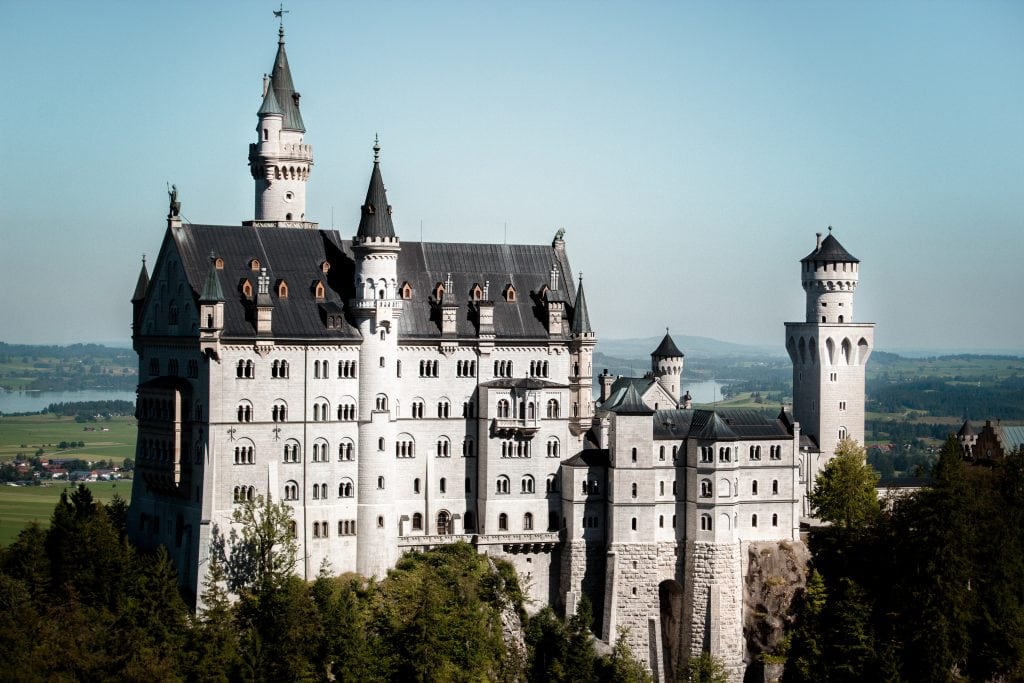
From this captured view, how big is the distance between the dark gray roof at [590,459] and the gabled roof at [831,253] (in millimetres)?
23370

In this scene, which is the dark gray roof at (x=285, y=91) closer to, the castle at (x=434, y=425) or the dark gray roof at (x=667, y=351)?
the castle at (x=434, y=425)

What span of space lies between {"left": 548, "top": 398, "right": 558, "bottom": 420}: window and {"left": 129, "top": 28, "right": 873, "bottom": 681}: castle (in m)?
0.16

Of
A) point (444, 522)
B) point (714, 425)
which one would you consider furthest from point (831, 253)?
point (444, 522)

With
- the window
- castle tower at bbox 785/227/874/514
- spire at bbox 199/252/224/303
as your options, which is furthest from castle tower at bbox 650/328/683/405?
spire at bbox 199/252/224/303

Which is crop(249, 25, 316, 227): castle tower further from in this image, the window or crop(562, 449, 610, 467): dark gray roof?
crop(562, 449, 610, 467): dark gray roof

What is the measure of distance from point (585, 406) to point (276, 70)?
3438 cm

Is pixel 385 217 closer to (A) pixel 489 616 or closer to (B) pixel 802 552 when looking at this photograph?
(A) pixel 489 616

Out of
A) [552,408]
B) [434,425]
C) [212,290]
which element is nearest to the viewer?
[212,290]

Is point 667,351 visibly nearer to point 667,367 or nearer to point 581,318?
point 667,367

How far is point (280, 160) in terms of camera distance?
393 feet

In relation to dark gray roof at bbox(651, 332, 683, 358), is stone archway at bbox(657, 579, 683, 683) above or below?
below

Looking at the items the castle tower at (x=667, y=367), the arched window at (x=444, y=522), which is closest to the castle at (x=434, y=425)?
the arched window at (x=444, y=522)

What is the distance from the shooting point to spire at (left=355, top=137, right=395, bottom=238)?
108 m

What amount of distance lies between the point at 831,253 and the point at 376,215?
36.9 metres
